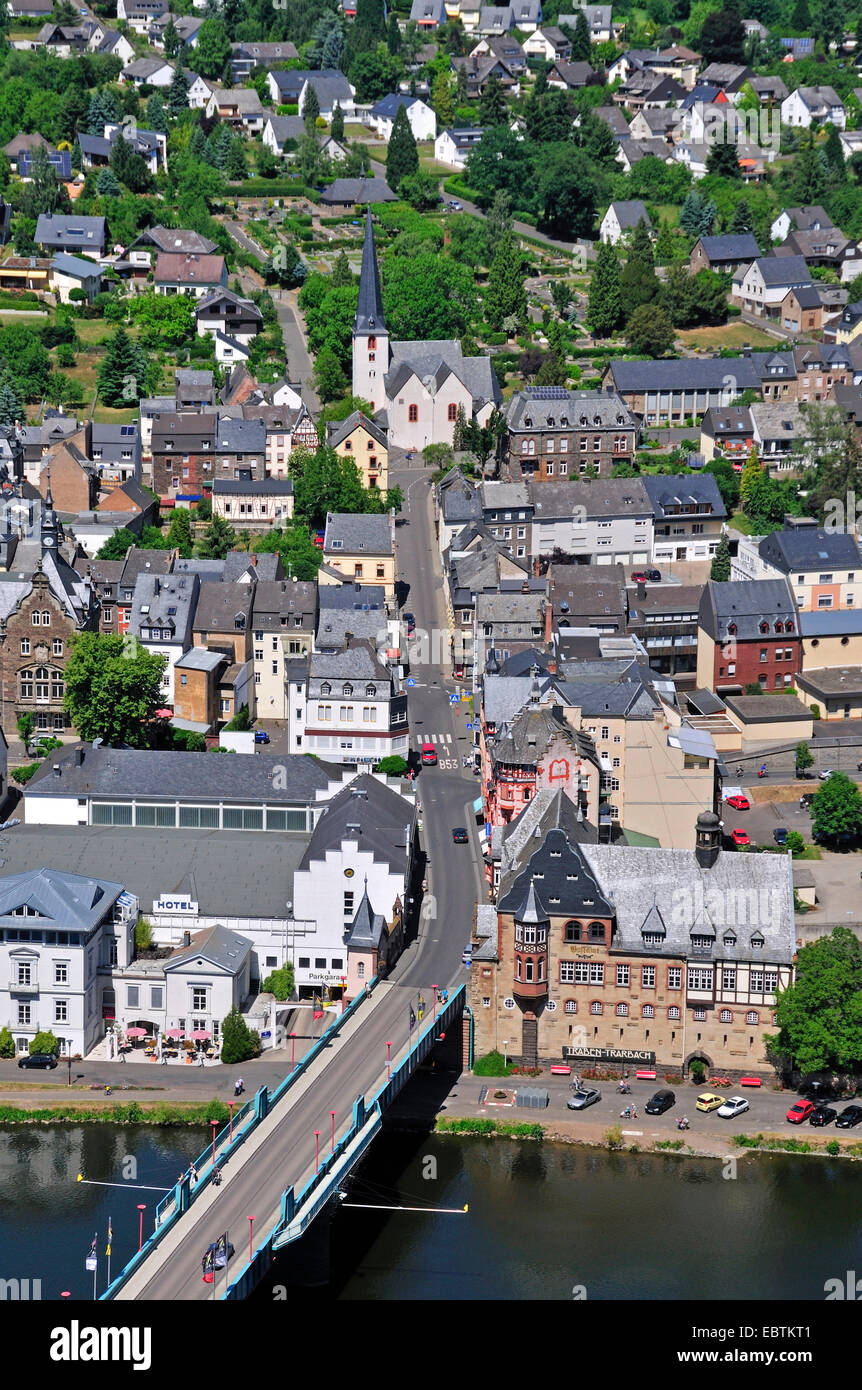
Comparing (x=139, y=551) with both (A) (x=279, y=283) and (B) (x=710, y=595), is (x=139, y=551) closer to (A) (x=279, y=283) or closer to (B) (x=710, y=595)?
(B) (x=710, y=595)

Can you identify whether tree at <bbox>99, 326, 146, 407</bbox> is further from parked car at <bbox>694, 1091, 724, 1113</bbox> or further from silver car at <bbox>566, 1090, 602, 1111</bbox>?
parked car at <bbox>694, 1091, 724, 1113</bbox>

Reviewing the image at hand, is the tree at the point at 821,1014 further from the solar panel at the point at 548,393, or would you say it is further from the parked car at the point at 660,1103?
the solar panel at the point at 548,393

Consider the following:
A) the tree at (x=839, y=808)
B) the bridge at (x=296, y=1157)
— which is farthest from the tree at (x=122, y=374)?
the bridge at (x=296, y=1157)

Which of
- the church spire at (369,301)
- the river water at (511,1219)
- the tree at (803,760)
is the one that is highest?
the church spire at (369,301)

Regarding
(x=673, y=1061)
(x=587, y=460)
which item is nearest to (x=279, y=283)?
(x=587, y=460)

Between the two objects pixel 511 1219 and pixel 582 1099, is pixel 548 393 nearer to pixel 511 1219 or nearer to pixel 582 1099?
pixel 582 1099

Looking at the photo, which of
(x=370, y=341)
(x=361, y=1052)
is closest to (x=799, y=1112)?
(x=361, y=1052)
